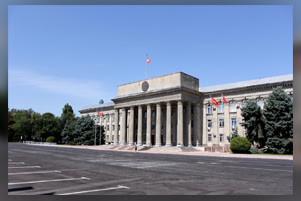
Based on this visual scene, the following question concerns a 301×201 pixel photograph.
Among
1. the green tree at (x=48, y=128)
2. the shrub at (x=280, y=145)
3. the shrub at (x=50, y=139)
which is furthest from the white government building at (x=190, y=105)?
the green tree at (x=48, y=128)

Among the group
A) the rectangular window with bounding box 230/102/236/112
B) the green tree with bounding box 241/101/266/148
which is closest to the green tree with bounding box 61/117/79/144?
the rectangular window with bounding box 230/102/236/112

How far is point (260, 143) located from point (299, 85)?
40.9m

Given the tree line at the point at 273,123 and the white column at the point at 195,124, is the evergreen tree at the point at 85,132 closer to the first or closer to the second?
the white column at the point at 195,124

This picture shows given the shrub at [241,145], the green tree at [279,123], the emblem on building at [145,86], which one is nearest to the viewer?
the green tree at [279,123]

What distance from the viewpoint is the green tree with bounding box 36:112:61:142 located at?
93125mm

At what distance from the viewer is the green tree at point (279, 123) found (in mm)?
38438

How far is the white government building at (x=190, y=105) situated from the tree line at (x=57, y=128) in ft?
49.0

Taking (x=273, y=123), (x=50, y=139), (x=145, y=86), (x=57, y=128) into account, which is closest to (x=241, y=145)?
(x=273, y=123)

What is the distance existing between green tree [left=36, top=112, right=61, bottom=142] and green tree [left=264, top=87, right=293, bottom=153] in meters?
78.7

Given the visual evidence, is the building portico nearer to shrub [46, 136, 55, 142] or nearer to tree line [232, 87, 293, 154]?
tree line [232, 87, 293, 154]

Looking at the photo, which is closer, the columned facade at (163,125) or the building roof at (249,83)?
the building roof at (249,83)

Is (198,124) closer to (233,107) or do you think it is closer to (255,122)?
(233,107)

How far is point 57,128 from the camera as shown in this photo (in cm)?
9481

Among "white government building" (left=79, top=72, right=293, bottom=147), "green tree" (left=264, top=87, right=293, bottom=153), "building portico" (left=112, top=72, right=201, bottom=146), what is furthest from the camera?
"building portico" (left=112, top=72, right=201, bottom=146)
